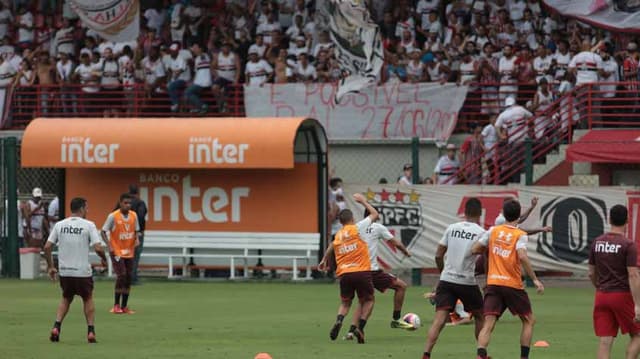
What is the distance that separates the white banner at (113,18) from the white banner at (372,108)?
9.92 feet

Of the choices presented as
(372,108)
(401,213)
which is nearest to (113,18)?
(372,108)

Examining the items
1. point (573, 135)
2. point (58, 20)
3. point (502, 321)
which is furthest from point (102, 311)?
point (58, 20)

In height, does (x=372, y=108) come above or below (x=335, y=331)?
above

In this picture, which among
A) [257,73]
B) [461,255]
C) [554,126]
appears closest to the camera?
[461,255]

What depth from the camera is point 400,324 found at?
18.0m

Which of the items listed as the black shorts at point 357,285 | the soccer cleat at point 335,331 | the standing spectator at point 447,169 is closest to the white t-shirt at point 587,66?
the standing spectator at point 447,169

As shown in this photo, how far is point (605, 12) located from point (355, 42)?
531 centimetres

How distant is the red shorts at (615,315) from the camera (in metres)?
12.4

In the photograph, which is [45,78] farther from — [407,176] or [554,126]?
[554,126]

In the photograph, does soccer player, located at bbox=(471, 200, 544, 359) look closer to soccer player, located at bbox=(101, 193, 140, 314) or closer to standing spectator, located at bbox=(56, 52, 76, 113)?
soccer player, located at bbox=(101, 193, 140, 314)

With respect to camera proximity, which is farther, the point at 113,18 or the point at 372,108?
the point at 372,108

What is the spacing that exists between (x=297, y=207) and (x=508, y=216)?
14.6 metres

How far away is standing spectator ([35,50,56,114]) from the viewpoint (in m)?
32.3

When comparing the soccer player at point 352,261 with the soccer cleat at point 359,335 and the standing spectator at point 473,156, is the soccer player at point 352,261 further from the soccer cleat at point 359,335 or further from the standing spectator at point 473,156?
the standing spectator at point 473,156
